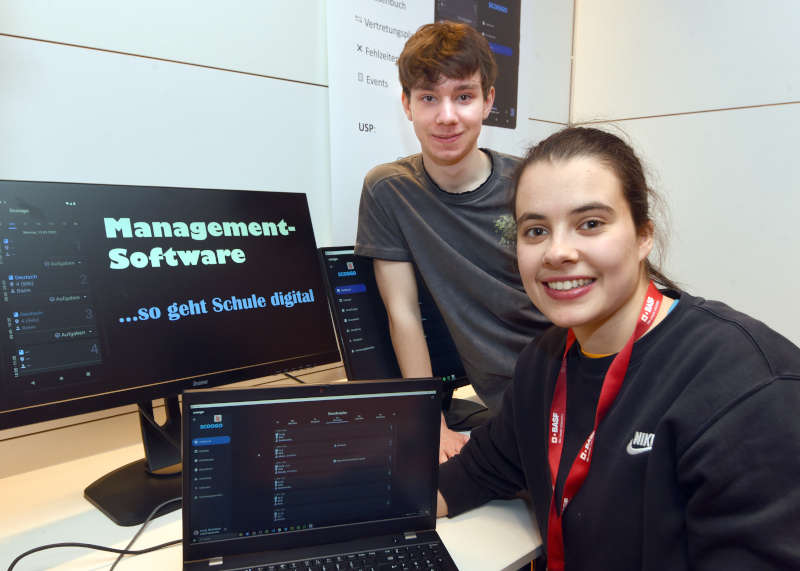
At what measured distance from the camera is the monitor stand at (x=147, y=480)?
0.94m

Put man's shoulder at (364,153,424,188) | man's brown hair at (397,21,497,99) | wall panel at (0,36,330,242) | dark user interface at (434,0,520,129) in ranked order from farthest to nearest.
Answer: dark user interface at (434,0,520,129) → man's shoulder at (364,153,424,188) → man's brown hair at (397,21,497,99) → wall panel at (0,36,330,242)

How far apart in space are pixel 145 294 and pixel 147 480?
35 centimetres

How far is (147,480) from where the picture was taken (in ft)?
3.35

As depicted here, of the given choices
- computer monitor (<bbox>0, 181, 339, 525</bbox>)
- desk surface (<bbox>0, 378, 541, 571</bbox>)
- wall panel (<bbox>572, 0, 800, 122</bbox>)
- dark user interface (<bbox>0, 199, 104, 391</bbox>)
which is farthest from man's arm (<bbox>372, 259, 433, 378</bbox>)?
wall panel (<bbox>572, 0, 800, 122</bbox>)

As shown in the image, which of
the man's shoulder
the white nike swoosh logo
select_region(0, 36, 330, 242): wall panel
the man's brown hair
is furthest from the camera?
the man's shoulder

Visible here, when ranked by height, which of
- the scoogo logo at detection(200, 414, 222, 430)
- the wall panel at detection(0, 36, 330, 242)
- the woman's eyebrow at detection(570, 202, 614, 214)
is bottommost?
the scoogo logo at detection(200, 414, 222, 430)

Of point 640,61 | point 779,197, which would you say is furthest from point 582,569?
point 640,61

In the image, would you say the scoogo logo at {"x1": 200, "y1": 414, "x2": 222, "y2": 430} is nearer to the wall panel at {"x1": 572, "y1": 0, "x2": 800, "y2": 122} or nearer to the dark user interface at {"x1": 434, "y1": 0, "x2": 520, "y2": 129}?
the dark user interface at {"x1": 434, "y1": 0, "x2": 520, "y2": 129}

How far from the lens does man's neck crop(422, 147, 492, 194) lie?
1309mm

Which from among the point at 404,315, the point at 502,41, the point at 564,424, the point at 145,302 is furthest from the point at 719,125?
the point at 145,302

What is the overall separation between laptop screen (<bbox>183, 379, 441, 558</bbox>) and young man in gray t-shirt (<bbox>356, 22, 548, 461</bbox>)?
414 millimetres

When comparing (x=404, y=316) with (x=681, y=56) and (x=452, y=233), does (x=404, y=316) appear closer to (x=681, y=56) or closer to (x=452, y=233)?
(x=452, y=233)

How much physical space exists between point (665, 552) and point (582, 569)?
138 mm

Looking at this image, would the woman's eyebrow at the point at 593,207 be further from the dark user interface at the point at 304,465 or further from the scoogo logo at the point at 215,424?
the scoogo logo at the point at 215,424
